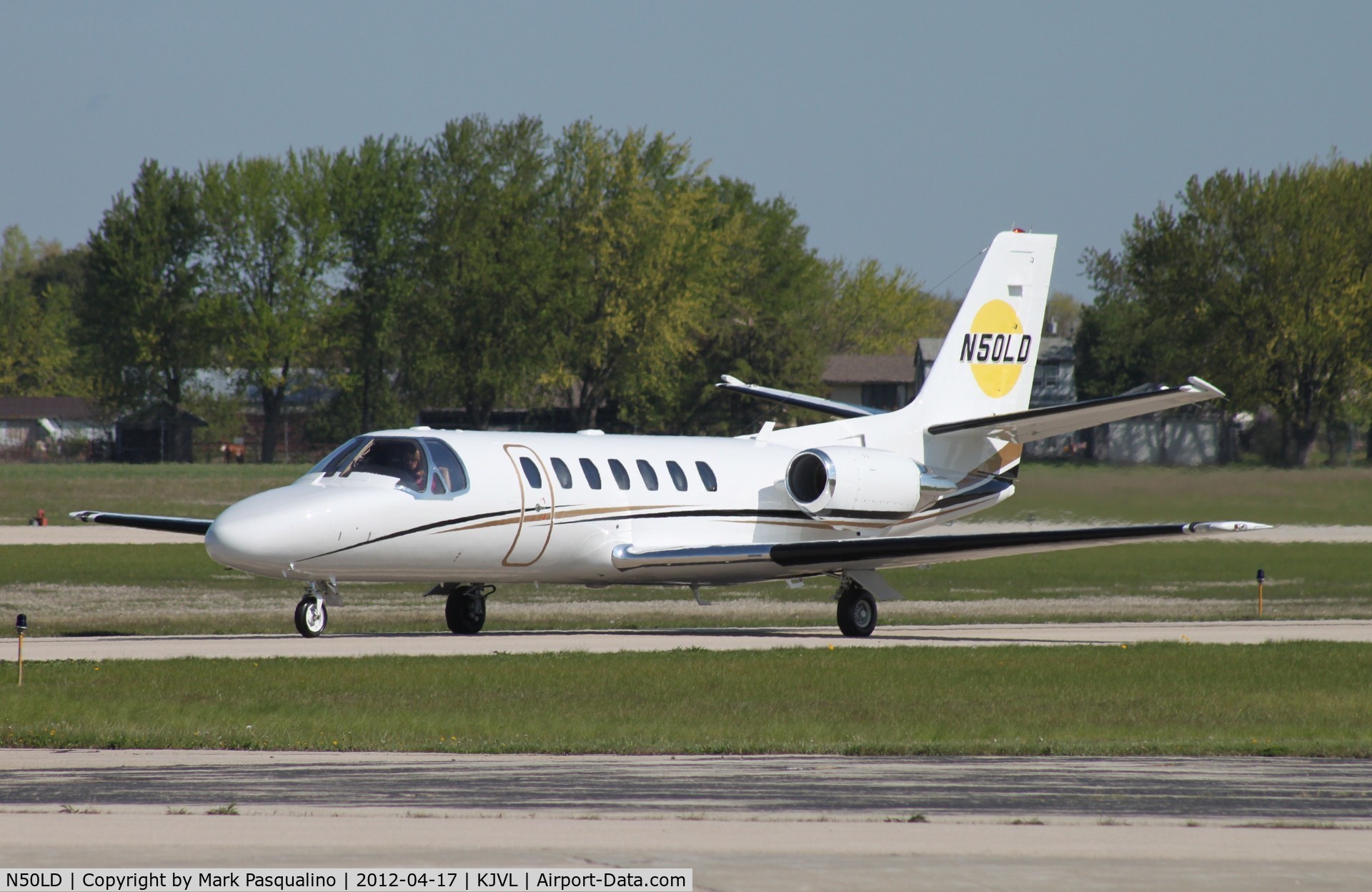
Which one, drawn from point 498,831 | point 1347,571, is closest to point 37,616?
point 498,831

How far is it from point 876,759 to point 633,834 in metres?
3.93

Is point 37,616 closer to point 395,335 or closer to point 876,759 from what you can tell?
point 876,759

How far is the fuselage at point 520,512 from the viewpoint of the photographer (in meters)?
20.7

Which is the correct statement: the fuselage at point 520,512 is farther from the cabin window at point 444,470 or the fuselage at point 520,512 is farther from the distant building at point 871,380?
the distant building at point 871,380

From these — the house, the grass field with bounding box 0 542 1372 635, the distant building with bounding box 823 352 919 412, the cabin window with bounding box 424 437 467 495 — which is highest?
the distant building with bounding box 823 352 919 412

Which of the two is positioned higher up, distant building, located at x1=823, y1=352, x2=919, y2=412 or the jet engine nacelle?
distant building, located at x1=823, y1=352, x2=919, y2=412

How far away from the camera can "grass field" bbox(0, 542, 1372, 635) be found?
88.1 feet

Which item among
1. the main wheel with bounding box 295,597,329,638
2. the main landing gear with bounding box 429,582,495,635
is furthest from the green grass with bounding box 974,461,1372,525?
the main wheel with bounding box 295,597,329,638

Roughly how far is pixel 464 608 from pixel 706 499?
3883 millimetres

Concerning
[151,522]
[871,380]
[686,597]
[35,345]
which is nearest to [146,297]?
[35,345]

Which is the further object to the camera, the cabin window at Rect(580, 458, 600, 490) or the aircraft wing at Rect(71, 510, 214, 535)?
the cabin window at Rect(580, 458, 600, 490)

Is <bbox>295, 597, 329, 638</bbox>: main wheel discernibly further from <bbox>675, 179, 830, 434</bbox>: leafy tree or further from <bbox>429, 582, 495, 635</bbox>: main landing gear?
<bbox>675, 179, 830, 434</bbox>: leafy tree

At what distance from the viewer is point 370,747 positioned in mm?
13062

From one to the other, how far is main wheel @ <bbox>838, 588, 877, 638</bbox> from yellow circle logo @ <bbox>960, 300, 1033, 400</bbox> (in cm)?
524
